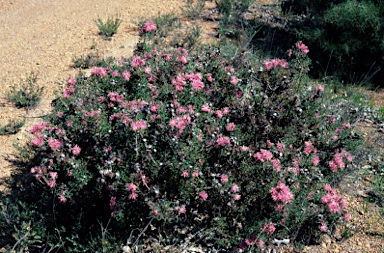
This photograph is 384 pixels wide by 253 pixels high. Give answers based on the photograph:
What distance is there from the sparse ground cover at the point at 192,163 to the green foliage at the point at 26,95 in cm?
147

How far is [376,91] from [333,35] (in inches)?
41.2

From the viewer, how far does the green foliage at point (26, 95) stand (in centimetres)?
569

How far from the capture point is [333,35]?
23.0 ft

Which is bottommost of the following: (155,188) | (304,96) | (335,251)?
(335,251)

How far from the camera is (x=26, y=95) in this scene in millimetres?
5730

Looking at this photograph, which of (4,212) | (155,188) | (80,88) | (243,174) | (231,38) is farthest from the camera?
(231,38)

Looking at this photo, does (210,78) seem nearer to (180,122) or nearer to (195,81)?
(195,81)

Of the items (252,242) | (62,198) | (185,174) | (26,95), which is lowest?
(26,95)

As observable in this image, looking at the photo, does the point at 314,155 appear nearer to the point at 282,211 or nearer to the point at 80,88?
the point at 282,211

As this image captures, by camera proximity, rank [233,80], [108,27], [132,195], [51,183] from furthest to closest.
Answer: [108,27] < [233,80] < [51,183] < [132,195]

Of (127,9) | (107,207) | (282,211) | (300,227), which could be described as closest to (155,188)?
(107,207)

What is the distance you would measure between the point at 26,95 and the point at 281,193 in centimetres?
368

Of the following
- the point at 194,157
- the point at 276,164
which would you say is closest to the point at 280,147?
the point at 276,164

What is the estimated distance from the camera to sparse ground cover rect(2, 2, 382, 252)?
338 cm
